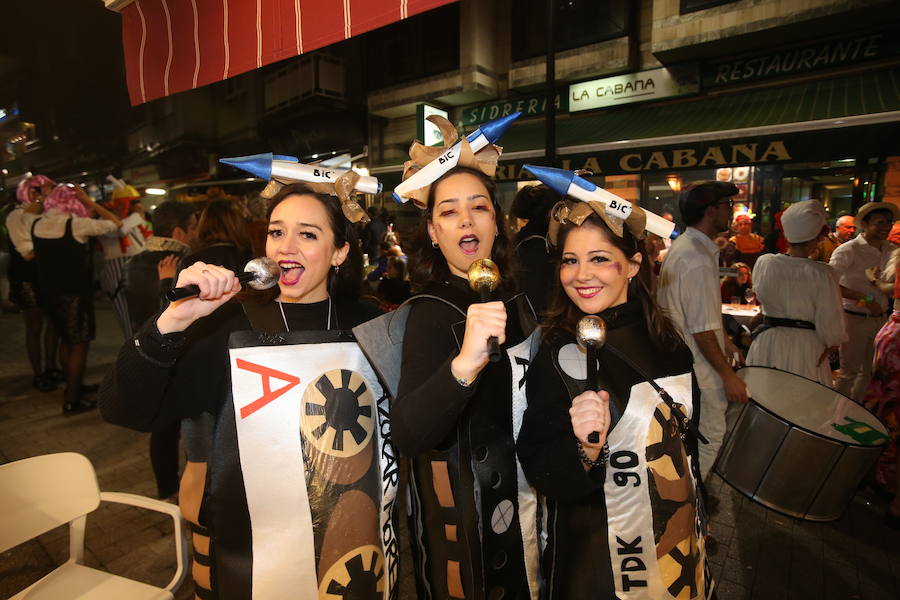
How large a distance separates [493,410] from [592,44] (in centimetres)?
1021

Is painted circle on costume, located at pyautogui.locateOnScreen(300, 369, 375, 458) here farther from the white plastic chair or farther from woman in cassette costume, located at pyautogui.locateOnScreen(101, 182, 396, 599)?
the white plastic chair

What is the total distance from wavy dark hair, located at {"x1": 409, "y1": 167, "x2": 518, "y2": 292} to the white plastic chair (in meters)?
1.60

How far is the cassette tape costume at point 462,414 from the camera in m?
1.71

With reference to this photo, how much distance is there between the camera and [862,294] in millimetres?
5516

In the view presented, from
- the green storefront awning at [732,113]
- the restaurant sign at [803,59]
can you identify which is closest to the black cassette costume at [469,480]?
the green storefront awning at [732,113]

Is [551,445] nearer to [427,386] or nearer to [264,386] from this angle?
[427,386]

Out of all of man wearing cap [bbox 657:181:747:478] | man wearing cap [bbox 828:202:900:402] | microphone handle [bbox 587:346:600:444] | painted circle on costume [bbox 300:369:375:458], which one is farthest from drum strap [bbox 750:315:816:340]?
painted circle on costume [bbox 300:369:375:458]

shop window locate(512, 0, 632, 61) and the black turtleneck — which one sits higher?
shop window locate(512, 0, 632, 61)

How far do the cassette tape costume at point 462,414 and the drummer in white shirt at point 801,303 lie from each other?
10.0 ft

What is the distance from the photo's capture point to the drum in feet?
9.75

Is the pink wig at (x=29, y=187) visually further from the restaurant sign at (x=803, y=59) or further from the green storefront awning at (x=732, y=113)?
the restaurant sign at (x=803, y=59)

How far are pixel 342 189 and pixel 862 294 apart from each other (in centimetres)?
611

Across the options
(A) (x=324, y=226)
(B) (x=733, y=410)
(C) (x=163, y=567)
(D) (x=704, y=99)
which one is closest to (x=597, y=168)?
(D) (x=704, y=99)

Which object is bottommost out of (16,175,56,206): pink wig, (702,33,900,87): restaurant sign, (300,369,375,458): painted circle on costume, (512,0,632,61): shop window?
(300,369,375,458): painted circle on costume
